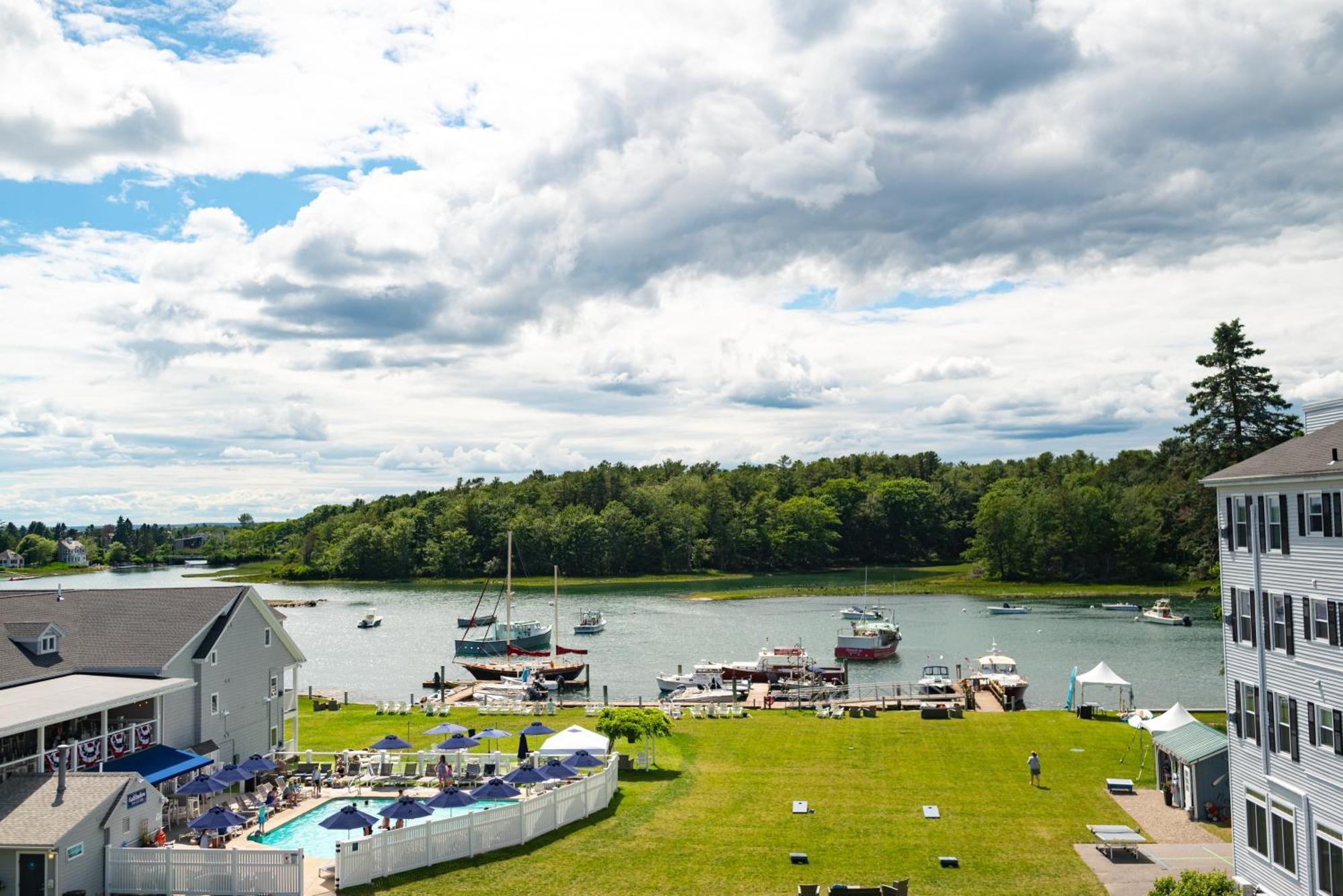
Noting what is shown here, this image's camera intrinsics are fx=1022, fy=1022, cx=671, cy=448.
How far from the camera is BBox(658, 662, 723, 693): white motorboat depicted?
6925 centimetres

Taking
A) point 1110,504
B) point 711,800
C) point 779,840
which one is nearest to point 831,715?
point 711,800

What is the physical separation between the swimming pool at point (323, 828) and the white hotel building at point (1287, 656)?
21348mm

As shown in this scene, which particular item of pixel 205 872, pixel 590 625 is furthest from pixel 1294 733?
pixel 590 625

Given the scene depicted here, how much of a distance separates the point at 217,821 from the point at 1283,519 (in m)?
28.8

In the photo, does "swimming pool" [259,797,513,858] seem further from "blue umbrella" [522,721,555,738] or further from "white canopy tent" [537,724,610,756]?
"blue umbrella" [522,721,555,738]

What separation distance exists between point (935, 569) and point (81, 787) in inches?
7002

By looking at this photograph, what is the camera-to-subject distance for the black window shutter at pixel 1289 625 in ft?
82.0

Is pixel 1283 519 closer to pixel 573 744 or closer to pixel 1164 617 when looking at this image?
pixel 573 744

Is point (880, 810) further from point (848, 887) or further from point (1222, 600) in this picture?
point (1222, 600)

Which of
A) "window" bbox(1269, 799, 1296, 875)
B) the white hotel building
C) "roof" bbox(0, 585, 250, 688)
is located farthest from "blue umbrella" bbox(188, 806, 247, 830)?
"window" bbox(1269, 799, 1296, 875)

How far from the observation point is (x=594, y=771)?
3612 centimetres

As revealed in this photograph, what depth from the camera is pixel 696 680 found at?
70062 millimetres

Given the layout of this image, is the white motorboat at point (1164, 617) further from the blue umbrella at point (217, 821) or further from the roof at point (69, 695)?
the blue umbrella at point (217, 821)

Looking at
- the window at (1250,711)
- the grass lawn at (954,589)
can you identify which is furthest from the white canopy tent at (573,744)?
the grass lawn at (954,589)
